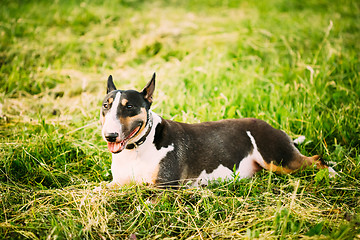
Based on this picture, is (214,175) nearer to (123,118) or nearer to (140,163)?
(140,163)

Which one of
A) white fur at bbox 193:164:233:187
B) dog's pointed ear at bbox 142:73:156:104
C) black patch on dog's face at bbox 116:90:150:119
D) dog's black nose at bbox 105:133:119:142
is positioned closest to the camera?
dog's black nose at bbox 105:133:119:142

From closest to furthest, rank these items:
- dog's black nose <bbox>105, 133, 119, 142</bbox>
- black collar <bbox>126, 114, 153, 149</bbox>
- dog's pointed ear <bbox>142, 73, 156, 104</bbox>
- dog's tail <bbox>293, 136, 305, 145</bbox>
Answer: dog's black nose <bbox>105, 133, 119, 142</bbox> < black collar <bbox>126, 114, 153, 149</bbox> < dog's pointed ear <bbox>142, 73, 156, 104</bbox> < dog's tail <bbox>293, 136, 305, 145</bbox>

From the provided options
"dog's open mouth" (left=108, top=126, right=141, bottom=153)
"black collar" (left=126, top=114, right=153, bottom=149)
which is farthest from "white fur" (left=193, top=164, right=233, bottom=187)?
"dog's open mouth" (left=108, top=126, right=141, bottom=153)

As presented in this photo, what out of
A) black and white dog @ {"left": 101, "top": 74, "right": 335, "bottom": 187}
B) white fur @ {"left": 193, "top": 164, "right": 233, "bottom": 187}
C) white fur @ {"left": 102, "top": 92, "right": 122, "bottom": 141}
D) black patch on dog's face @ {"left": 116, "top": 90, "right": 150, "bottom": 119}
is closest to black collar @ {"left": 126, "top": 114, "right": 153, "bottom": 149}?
black and white dog @ {"left": 101, "top": 74, "right": 335, "bottom": 187}

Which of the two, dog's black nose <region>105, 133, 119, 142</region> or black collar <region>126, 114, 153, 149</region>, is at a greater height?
dog's black nose <region>105, 133, 119, 142</region>

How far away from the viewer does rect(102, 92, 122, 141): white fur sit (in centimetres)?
247

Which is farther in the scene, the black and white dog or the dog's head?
the black and white dog

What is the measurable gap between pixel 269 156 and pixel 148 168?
4.30ft

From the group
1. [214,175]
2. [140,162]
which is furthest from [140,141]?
[214,175]

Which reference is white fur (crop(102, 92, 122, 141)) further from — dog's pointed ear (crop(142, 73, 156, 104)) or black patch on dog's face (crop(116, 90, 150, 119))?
dog's pointed ear (crop(142, 73, 156, 104))

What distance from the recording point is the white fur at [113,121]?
8.11 feet

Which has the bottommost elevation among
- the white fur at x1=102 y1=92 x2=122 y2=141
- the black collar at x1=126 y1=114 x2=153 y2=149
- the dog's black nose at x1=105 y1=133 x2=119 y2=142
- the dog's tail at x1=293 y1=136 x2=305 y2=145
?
the dog's tail at x1=293 y1=136 x2=305 y2=145

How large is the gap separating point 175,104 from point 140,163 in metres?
1.84

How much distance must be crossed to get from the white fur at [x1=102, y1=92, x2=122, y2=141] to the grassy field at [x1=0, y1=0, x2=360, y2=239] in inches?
23.3
